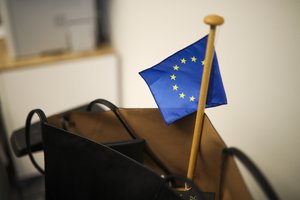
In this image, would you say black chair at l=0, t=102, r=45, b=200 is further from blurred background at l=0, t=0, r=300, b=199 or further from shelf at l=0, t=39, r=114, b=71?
shelf at l=0, t=39, r=114, b=71

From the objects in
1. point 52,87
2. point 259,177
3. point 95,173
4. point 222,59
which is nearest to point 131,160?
point 95,173

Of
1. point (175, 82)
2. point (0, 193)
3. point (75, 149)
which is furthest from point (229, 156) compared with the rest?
point (0, 193)

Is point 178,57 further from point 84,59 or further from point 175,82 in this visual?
point 84,59

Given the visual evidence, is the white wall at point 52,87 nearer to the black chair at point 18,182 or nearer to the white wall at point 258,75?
the black chair at point 18,182

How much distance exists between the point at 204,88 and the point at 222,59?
164 mm

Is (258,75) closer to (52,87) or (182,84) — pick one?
(182,84)

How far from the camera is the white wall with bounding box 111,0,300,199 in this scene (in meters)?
0.57

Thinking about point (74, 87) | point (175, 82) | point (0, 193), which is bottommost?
point (0, 193)

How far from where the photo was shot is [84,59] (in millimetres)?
1477

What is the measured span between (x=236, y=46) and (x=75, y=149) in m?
0.40

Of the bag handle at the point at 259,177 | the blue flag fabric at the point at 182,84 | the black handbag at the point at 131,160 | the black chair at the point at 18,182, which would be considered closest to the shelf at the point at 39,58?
the black chair at the point at 18,182

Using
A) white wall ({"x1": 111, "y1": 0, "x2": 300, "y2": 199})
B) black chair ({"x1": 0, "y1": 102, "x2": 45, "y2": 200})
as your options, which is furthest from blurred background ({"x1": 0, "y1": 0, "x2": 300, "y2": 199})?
black chair ({"x1": 0, "y1": 102, "x2": 45, "y2": 200})

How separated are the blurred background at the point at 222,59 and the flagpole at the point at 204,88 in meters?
0.06

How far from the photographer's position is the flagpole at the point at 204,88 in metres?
0.46
